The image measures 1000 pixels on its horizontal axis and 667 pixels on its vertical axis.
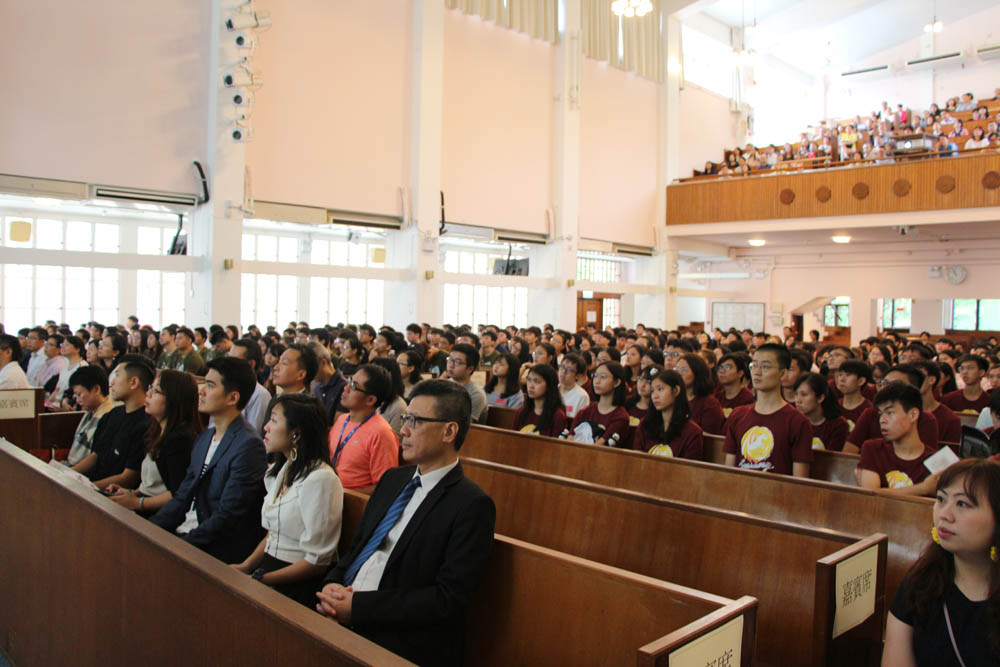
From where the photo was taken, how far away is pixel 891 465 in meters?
3.78

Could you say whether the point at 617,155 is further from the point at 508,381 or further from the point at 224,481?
the point at 224,481

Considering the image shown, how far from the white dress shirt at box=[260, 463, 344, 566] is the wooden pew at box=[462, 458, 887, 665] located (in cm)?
111

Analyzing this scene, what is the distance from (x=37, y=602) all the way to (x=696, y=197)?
1688 cm

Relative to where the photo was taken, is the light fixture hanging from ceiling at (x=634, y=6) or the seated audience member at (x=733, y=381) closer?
the seated audience member at (x=733, y=381)

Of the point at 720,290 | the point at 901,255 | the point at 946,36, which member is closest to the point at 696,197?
the point at 720,290

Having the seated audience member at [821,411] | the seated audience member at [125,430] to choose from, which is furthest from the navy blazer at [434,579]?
the seated audience member at [821,411]

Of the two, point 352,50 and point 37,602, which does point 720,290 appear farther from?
point 37,602

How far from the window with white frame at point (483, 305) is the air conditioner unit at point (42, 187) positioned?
341 inches

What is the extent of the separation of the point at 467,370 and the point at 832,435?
268cm

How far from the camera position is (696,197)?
18.2 metres

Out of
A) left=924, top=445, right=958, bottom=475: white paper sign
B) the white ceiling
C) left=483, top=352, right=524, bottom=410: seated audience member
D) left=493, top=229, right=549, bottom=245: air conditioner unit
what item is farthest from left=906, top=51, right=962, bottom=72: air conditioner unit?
left=924, top=445, right=958, bottom=475: white paper sign

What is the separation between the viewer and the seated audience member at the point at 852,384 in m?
5.43

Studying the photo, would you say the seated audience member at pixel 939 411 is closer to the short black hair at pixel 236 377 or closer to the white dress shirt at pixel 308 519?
the white dress shirt at pixel 308 519

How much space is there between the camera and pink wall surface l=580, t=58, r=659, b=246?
17.7 metres
